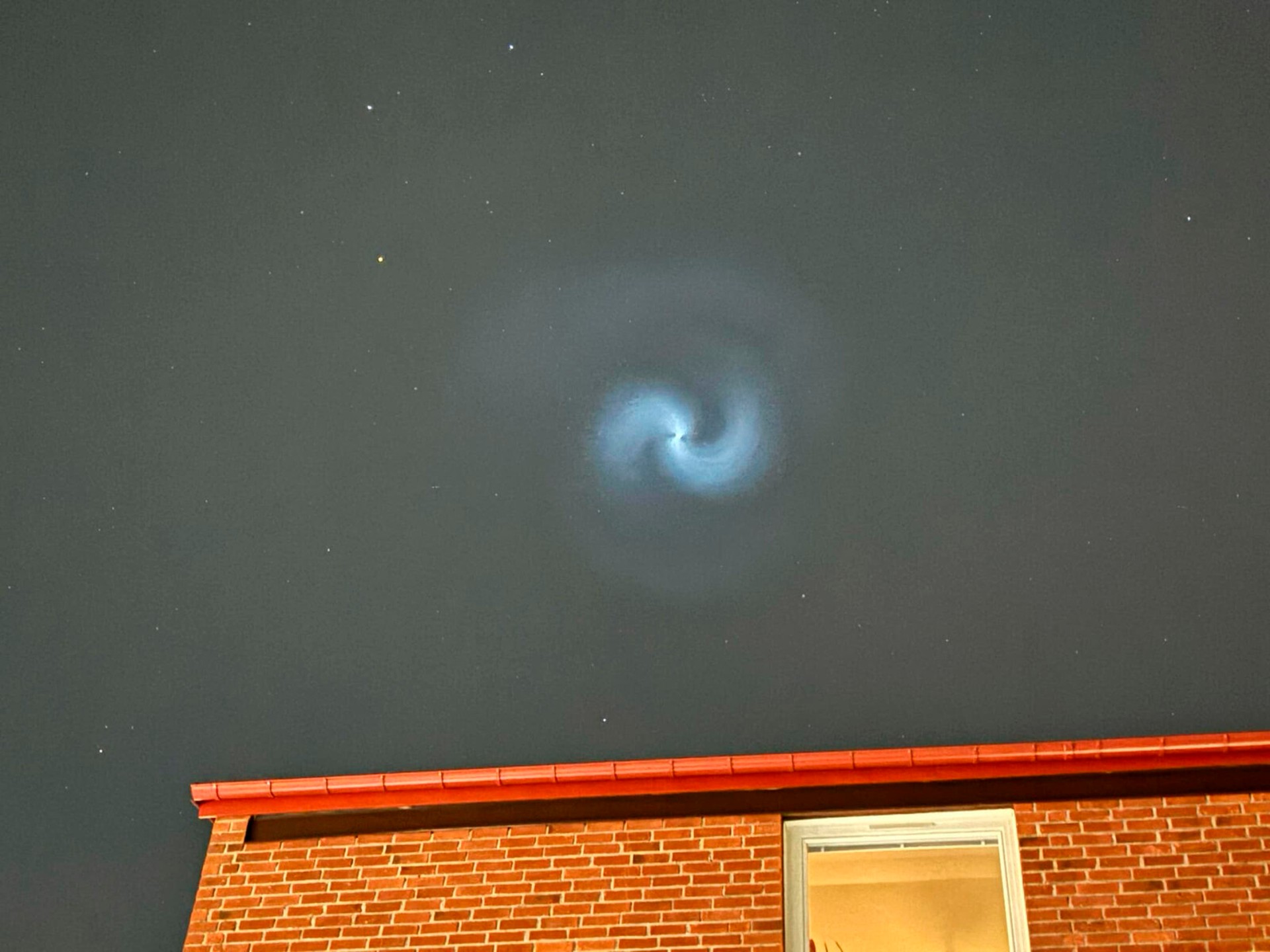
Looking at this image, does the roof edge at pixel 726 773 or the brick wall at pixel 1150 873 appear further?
the roof edge at pixel 726 773

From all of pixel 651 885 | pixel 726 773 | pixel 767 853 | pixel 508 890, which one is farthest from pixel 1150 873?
pixel 508 890

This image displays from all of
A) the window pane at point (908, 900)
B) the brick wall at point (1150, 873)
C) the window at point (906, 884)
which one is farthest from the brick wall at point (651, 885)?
the window pane at point (908, 900)

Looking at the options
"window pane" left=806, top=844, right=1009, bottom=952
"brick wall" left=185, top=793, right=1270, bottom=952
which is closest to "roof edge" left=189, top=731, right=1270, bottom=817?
"brick wall" left=185, top=793, right=1270, bottom=952

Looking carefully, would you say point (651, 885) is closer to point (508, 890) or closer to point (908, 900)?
point (508, 890)

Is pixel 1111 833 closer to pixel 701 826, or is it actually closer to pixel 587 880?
pixel 701 826

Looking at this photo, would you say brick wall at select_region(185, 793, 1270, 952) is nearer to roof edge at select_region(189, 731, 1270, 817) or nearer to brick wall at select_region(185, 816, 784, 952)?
brick wall at select_region(185, 816, 784, 952)

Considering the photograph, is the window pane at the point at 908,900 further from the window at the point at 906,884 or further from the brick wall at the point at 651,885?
the brick wall at the point at 651,885

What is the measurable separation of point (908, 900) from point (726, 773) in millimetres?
1293

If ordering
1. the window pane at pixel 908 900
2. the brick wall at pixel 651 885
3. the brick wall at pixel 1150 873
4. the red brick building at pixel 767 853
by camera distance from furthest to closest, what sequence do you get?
the window pane at pixel 908 900 < the red brick building at pixel 767 853 < the brick wall at pixel 651 885 < the brick wall at pixel 1150 873

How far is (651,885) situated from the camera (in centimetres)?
912

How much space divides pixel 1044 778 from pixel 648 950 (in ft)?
8.31

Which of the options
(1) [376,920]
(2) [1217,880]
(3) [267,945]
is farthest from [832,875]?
(3) [267,945]

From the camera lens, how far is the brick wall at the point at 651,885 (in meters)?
8.70

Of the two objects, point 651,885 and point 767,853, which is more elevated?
point 767,853
